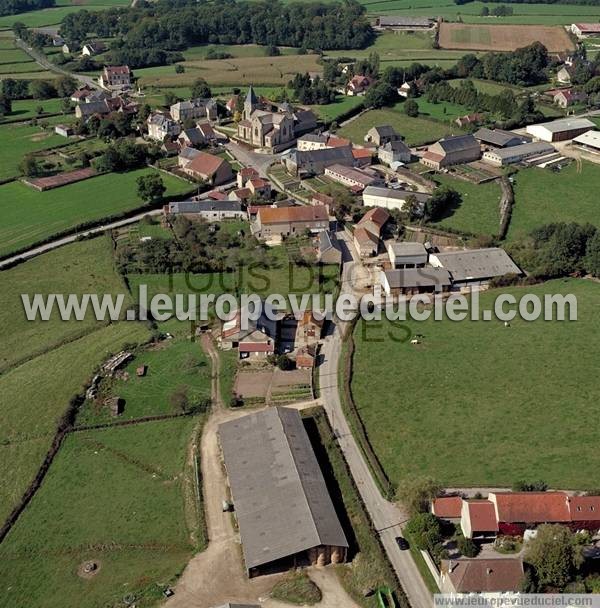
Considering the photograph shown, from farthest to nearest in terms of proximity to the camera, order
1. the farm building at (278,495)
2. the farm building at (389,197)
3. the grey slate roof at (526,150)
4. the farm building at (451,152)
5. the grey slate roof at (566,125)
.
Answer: the grey slate roof at (566,125), the grey slate roof at (526,150), the farm building at (451,152), the farm building at (389,197), the farm building at (278,495)

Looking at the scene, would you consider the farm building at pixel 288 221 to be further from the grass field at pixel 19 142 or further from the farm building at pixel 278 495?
the grass field at pixel 19 142

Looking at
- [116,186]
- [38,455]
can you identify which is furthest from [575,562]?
[116,186]

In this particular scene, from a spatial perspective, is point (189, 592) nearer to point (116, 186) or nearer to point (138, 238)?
point (138, 238)

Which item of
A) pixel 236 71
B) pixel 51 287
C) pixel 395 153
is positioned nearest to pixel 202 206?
pixel 51 287

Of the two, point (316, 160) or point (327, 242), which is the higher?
point (316, 160)

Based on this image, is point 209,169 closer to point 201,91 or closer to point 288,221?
point 288,221

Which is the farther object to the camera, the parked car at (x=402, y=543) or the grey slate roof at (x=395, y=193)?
the grey slate roof at (x=395, y=193)

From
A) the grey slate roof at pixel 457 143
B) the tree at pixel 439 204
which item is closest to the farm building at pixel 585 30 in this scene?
the grey slate roof at pixel 457 143

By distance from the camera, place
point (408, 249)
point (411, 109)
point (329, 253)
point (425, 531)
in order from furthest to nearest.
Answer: point (411, 109)
point (329, 253)
point (408, 249)
point (425, 531)
